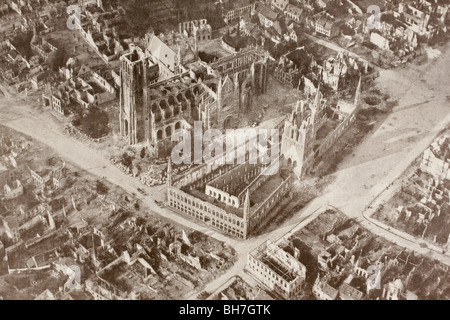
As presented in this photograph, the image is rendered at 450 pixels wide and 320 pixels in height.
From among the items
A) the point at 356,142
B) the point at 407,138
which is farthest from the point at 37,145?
the point at 407,138

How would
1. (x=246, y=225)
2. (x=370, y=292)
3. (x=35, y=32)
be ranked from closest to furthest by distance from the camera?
(x=370, y=292), (x=246, y=225), (x=35, y=32)

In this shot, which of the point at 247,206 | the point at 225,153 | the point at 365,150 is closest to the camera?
the point at 247,206

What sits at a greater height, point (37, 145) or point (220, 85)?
point (220, 85)

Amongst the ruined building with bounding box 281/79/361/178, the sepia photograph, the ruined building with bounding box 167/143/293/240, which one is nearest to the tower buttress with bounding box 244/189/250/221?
the ruined building with bounding box 167/143/293/240

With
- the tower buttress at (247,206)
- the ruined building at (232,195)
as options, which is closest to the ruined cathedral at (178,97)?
the ruined building at (232,195)

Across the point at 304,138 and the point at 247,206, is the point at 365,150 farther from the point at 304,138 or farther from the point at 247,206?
the point at 247,206

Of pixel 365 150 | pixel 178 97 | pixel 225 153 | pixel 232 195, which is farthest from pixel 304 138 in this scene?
pixel 178 97

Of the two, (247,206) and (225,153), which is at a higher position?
(247,206)
